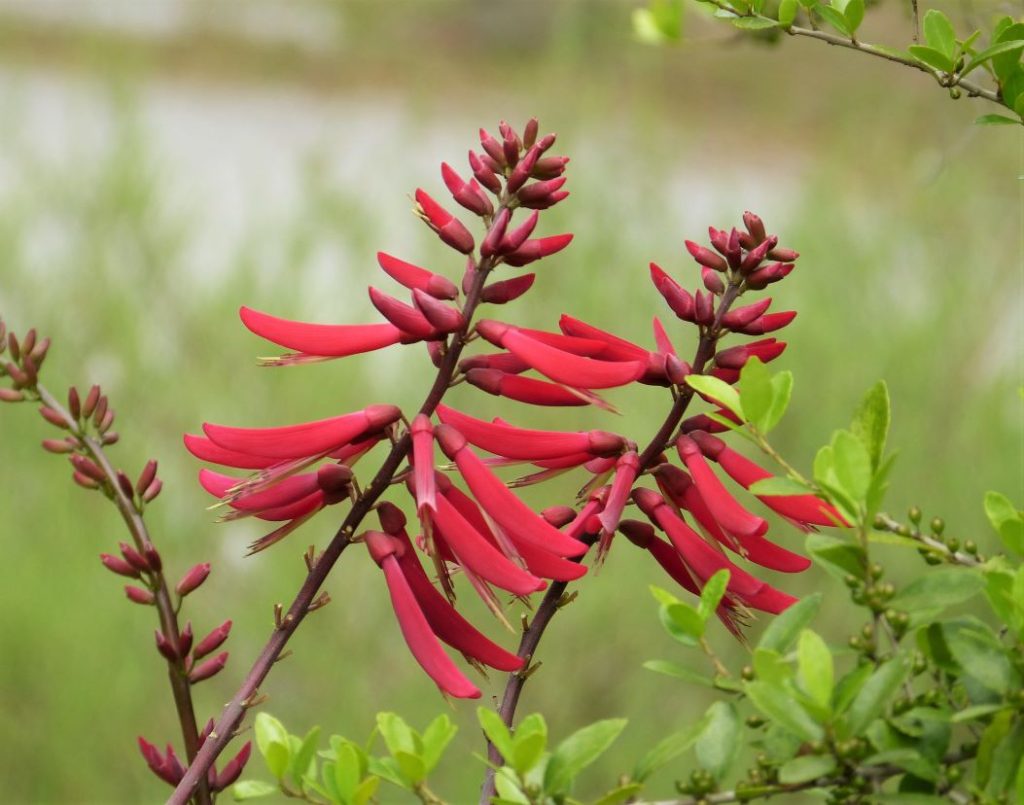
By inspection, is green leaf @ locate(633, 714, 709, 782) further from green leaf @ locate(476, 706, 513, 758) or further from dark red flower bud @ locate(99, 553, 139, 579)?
dark red flower bud @ locate(99, 553, 139, 579)

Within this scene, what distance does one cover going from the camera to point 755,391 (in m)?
0.37

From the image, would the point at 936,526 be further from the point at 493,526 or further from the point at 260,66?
the point at 260,66

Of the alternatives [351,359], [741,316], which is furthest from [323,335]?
[351,359]

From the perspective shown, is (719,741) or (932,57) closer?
(719,741)

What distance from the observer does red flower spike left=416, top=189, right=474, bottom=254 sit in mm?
437

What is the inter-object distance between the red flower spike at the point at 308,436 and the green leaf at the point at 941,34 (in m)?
0.23

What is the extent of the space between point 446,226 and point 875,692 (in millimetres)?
201

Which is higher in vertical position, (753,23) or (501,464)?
(753,23)

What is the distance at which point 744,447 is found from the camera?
1909 mm

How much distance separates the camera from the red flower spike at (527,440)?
17.1 inches

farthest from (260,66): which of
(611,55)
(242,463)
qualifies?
(242,463)

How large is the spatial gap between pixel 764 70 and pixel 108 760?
19.8ft

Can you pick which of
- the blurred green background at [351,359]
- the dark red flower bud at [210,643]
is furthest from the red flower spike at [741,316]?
the blurred green background at [351,359]

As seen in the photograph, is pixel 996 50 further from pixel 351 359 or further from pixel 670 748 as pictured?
pixel 351 359
